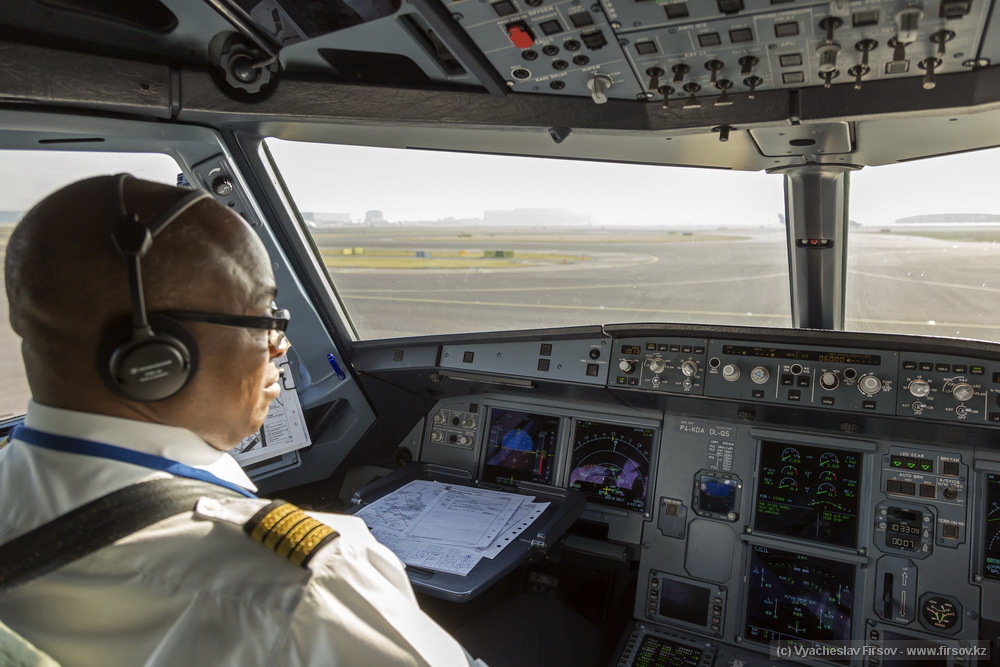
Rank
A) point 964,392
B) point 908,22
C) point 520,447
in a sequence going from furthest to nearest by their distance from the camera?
point 520,447 < point 964,392 < point 908,22

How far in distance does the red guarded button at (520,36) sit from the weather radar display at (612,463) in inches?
70.0

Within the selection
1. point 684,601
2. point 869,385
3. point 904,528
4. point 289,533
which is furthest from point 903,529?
point 289,533

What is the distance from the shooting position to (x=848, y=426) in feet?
8.20

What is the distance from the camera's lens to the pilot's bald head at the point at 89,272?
0.85 meters

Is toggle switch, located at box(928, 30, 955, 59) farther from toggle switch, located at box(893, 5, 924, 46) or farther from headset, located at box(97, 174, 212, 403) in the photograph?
headset, located at box(97, 174, 212, 403)

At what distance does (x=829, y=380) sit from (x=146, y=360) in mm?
2188

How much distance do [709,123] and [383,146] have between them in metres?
1.20

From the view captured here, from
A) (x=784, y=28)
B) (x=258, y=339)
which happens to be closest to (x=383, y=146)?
(x=784, y=28)

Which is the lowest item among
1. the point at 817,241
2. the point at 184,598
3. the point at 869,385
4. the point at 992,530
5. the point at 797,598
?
the point at 797,598

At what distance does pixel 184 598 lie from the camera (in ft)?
2.56

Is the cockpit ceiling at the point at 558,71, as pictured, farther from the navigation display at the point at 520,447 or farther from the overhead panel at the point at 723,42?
the navigation display at the point at 520,447

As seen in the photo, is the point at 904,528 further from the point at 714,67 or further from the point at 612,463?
the point at 714,67

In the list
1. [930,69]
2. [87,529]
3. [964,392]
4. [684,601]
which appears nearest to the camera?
[87,529]

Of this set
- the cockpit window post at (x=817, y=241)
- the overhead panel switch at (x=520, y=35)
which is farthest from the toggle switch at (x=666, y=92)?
the cockpit window post at (x=817, y=241)
